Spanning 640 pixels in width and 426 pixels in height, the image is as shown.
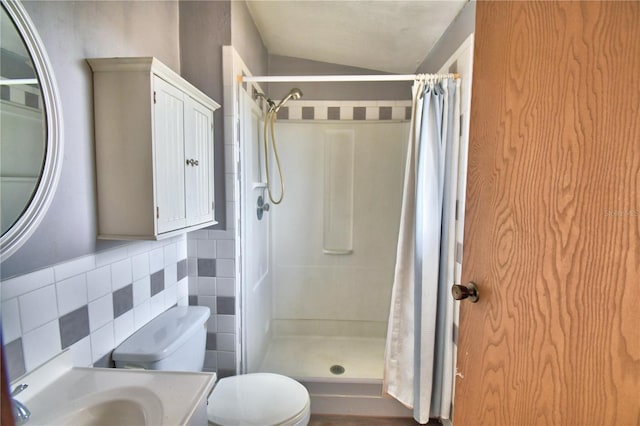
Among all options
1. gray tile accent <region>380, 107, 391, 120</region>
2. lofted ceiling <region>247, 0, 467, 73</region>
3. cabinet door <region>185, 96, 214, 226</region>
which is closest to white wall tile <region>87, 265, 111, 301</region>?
cabinet door <region>185, 96, 214, 226</region>

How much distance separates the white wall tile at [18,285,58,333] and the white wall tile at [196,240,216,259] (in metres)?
0.72

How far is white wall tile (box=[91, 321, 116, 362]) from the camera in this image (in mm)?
970

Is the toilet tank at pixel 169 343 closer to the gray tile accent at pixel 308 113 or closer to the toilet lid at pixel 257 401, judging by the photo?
the toilet lid at pixel 257 401

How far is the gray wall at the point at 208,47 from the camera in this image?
1.46 m

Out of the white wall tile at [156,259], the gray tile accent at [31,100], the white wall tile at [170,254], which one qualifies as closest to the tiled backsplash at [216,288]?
the white wall tile at [170,254]

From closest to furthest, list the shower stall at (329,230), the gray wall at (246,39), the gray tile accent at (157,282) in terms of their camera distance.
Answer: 1. the gray tile accent at (157,282)
2. the gray wall at (246,39)
3. the shower stall at (329,230)

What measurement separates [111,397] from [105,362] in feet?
0.96

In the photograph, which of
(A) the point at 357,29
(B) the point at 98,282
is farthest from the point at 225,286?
(A) the point at 357,29

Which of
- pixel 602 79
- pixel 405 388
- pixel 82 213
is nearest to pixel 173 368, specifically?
pixel 82 213

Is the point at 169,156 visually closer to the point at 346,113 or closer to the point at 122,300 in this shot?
the point at 122,300

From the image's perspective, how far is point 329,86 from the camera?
229cm

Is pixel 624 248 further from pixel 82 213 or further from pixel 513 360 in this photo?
pixel 82 213

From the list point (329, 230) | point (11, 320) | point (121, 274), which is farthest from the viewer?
point (329, 230)

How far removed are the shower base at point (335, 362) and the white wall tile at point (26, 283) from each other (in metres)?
1.41
